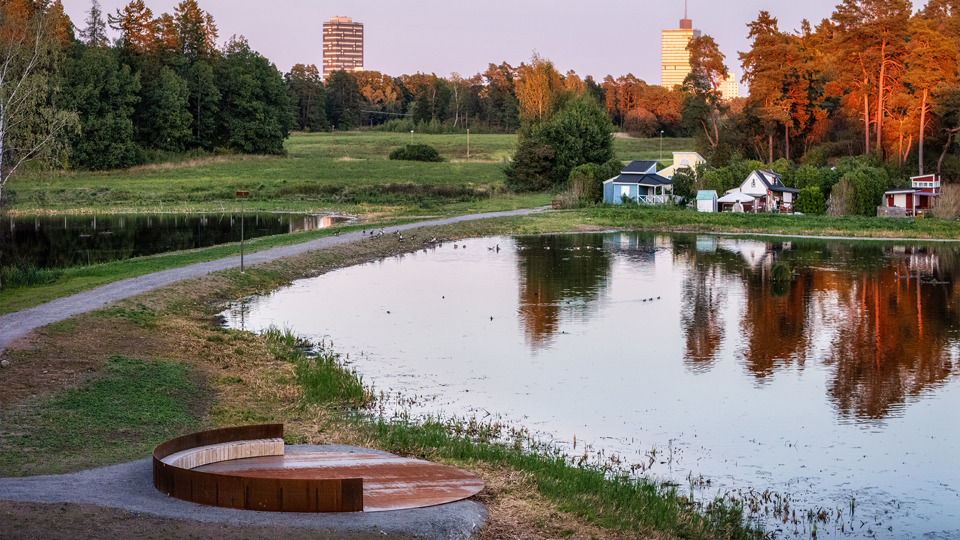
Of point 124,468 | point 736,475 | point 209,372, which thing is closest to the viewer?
point 124,468

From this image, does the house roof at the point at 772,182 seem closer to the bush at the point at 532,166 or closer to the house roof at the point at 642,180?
the house roof at the point at 642,180

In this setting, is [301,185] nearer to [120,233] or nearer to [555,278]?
[120,233]

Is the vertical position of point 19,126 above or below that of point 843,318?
above

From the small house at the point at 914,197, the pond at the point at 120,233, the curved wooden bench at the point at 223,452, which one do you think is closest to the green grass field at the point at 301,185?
the pond at the point at 120,233

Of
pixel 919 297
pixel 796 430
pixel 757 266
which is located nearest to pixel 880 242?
pixel 757 266

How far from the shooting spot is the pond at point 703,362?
44.8 ft

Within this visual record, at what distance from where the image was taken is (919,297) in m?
29.8

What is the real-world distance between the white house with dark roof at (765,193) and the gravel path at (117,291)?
95.1ft

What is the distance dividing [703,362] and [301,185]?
58041 millimetres

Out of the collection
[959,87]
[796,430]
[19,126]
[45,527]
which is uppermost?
[959,87]

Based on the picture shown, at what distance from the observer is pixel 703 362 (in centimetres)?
2089

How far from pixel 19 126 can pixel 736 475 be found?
21029 mm

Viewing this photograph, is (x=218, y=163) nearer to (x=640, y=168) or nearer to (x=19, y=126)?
(x=640, y=168)

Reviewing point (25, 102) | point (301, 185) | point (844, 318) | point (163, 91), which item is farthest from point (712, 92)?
point (25, 102)
